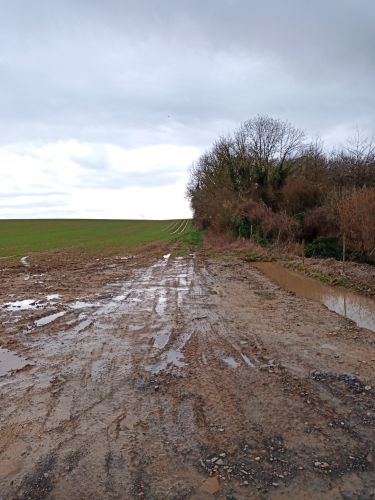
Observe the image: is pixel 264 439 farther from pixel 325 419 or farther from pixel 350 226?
pixel 350 226

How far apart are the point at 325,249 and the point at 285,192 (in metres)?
9.24

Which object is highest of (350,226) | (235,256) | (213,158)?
(213,158)

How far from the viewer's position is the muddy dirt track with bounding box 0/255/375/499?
400cm

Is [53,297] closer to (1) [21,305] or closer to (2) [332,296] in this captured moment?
(1) [21,305]

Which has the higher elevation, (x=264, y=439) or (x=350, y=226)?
(x=350, y=226)

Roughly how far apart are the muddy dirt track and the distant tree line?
39.8ft

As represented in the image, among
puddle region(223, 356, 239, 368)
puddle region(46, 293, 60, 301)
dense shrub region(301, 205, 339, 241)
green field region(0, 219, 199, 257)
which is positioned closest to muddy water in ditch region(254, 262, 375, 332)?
puddle region(223, 356, 239, 368)

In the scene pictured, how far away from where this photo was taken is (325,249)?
77.2ft

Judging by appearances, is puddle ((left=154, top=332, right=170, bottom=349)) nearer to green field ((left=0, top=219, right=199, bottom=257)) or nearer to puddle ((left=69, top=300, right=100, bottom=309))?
puddle ((left=69, top=300, right=100, bottom=309))

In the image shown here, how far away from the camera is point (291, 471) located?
4086 mm

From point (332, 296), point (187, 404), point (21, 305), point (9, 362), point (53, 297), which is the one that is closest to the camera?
point (187, 404)

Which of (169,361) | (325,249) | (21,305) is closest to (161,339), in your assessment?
(169,361)

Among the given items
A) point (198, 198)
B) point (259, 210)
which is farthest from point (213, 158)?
point (259, 210)

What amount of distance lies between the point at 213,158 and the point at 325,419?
44.1 metres
